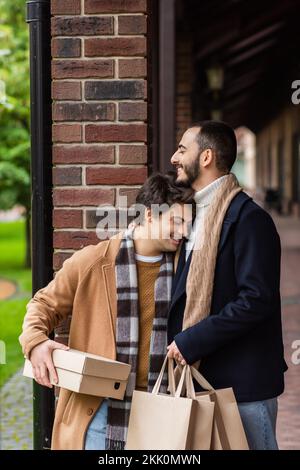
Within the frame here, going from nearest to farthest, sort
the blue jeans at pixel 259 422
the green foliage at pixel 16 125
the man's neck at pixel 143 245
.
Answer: the blue jeans at pixel 259 422 → the man's neck at pixel 143 245 → the green foliage at pixel 16 125

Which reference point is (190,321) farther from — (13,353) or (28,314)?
(13,353)

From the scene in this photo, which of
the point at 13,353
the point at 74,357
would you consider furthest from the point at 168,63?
the point at 74,357

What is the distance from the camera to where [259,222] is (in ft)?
8.81

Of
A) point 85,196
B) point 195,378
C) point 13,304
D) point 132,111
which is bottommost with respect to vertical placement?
point 13,304

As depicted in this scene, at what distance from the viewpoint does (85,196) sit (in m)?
3.56

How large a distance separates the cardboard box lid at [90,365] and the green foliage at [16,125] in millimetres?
13319

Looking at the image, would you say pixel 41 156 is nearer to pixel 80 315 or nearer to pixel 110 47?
pixel 110 47

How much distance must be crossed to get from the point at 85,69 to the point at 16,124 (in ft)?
49.8

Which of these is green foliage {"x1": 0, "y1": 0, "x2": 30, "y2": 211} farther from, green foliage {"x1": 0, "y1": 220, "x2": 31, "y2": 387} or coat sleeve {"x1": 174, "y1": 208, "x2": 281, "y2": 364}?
coat sleeve {"x1": 174, "y1": 208, "x2": 281, "y2": 364}

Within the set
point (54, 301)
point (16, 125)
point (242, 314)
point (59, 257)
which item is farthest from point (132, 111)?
point (16, 125)

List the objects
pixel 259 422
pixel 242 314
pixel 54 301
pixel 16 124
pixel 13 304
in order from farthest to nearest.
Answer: pixel 16 124
pixel 13 304
pixel 54 301
pixel 259 422
pixel 242 314

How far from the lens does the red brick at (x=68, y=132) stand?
11.6ft

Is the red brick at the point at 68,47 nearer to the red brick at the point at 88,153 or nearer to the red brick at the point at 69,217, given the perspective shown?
the red brick at the point at 88,153

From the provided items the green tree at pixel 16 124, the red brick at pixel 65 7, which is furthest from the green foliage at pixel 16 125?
the red brick at pixel 65 7
